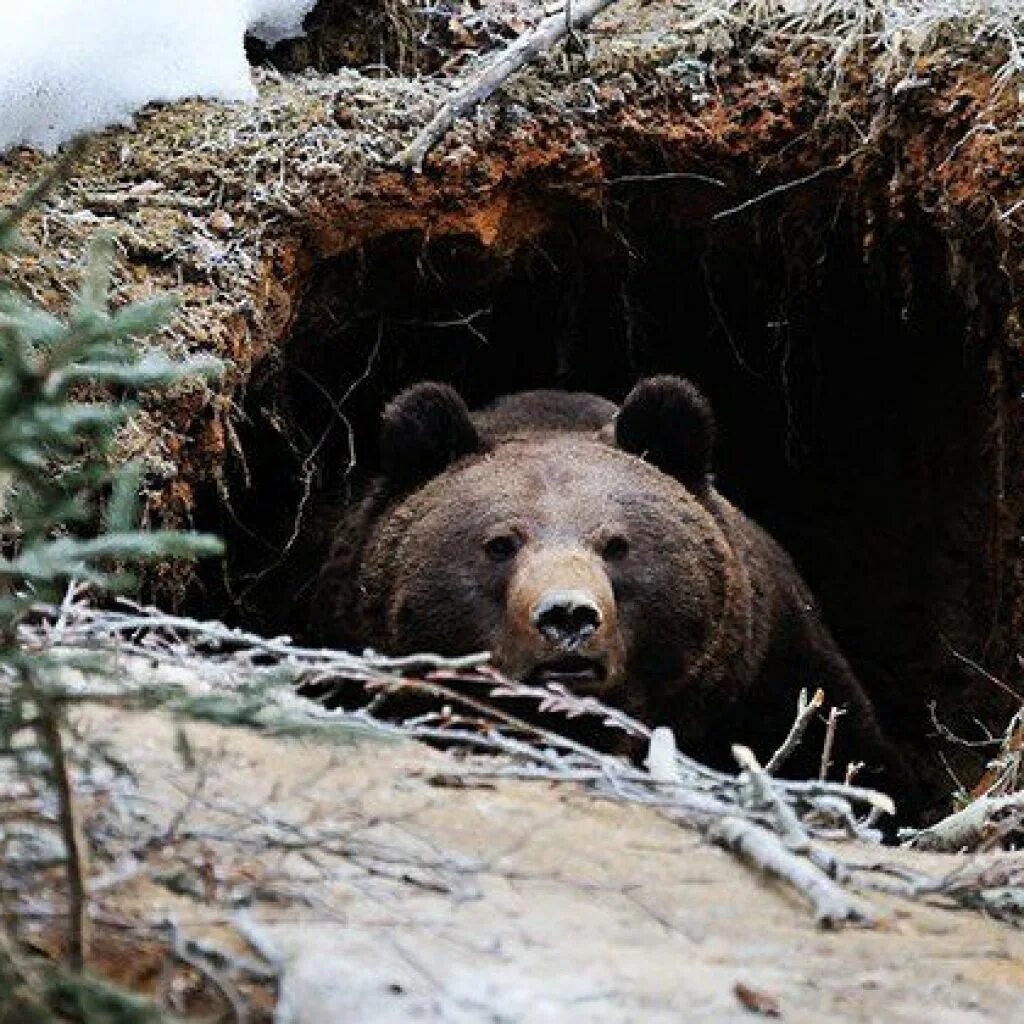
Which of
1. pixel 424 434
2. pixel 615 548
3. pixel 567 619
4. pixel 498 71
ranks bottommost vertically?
pixel 567 619

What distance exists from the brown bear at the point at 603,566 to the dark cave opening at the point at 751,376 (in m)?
0.44

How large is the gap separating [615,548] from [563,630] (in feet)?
2.79

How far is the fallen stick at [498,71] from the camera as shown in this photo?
255 inches

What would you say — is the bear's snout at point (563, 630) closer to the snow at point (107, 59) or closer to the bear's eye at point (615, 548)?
the bear's eye at point (615, 548)

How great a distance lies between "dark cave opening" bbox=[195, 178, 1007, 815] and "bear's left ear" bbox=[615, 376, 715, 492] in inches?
30.5

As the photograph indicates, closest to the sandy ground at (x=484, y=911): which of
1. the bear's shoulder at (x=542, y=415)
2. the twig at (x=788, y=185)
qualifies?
the bear's shoulder at (x=542, y=415)

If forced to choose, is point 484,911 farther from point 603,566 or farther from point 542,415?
point 542,415

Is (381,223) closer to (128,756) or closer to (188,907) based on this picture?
(128,756)

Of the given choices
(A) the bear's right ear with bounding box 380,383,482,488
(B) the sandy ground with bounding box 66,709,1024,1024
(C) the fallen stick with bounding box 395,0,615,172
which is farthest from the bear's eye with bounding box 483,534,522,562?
(B) the sandy ground with bounding box 66,709,1024,1024

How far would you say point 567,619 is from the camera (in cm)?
554

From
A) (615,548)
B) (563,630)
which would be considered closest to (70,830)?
(563,630)

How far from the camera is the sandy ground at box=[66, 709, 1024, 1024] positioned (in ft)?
7.96

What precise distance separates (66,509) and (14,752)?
304mm

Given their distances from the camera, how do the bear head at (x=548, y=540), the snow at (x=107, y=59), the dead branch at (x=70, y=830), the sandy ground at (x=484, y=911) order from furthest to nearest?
the bear head at (x=548, y=540), the snow at (x=107, y=59), the sandy ground at (x=484, y=911), the dead branch at (x=70, y=830)
